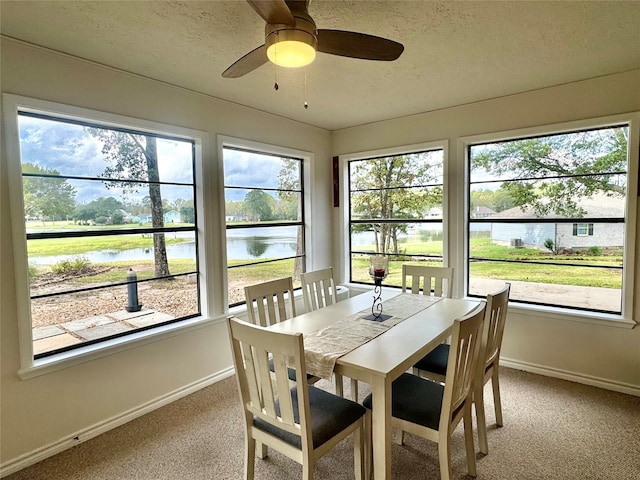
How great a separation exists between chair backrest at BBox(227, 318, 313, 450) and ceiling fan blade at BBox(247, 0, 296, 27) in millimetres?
1288

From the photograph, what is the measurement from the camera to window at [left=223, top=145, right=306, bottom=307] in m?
3.41

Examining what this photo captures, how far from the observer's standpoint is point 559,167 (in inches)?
123

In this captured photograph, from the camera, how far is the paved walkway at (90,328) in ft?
7.57

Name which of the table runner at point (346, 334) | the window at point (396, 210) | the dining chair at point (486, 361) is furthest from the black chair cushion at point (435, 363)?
the window at point (396, 210)

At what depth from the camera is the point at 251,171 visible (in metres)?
3.61

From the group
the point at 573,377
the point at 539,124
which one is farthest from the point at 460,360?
the point at 539,124

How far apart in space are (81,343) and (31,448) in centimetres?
64

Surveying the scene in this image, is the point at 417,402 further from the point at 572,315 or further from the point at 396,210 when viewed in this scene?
the point at 396,210

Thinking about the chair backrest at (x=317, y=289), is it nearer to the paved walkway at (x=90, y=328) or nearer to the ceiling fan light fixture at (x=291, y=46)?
the paved walkway at (x=90, y=328)

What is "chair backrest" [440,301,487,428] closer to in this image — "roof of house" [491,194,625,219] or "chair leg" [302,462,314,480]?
"chair leg" [302,462,314,480]

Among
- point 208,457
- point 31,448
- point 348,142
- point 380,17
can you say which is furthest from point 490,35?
point 31,448

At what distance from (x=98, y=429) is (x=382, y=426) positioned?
80.4 inches

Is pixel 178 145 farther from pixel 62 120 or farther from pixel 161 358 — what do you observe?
pixel 161 358

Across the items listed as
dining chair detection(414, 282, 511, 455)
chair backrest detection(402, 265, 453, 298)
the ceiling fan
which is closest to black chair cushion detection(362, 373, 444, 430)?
dining chair detection(414, 282, 511, 455)
